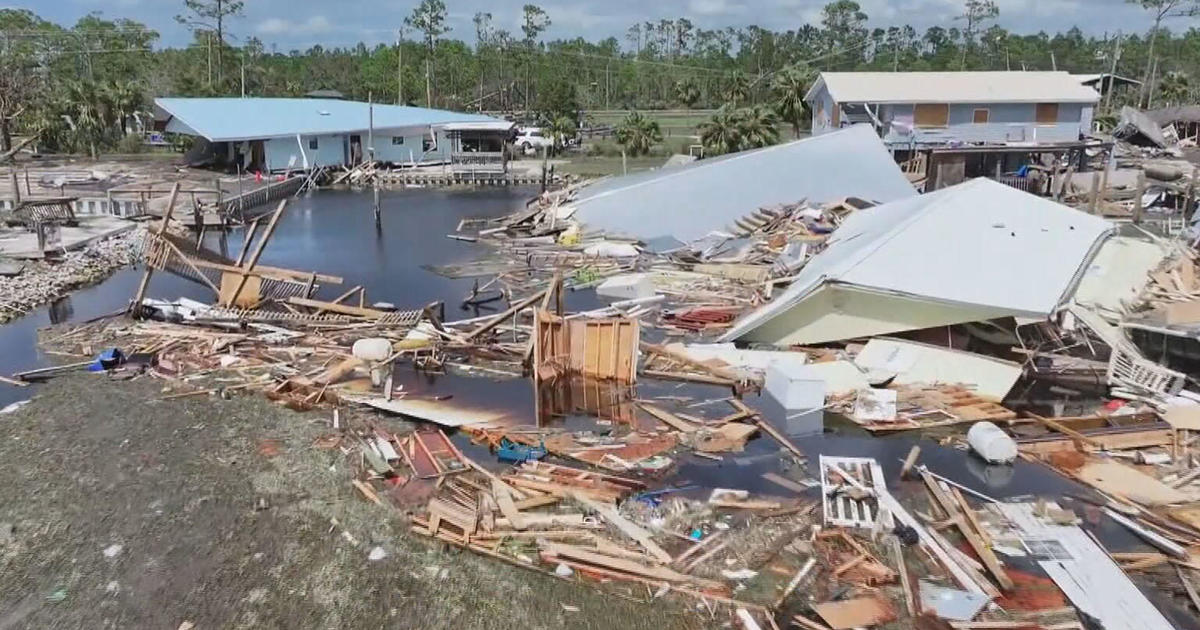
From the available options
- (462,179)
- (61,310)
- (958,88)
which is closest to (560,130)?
(462,179)

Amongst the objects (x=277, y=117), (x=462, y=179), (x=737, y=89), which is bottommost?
(x=462, y=179)

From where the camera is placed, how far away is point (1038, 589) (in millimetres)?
8117

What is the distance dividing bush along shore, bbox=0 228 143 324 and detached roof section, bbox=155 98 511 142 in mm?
18092

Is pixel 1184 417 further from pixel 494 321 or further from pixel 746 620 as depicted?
pixel 494 321

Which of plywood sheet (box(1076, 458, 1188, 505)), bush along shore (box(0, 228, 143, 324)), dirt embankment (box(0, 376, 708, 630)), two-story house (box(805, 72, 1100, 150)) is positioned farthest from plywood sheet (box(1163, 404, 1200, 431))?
two-story house (box(805, 72, 1100, 150))

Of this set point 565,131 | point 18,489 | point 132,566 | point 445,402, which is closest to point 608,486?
point 445,402

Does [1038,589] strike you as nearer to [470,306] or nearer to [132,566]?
[132,566]

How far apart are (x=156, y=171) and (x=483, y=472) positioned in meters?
40.9

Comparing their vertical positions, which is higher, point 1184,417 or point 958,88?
point 958,88

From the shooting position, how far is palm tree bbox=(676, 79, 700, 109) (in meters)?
71.8

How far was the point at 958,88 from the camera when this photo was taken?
128 ft

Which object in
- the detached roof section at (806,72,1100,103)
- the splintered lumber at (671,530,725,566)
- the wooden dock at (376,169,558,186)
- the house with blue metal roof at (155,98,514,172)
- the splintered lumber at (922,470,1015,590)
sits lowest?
the splintered lumber at (671,530,725,566)

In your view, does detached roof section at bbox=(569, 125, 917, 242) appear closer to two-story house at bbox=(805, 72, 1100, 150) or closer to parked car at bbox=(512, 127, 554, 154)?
two-story house at bbox=(805, 72, 1100, 150)

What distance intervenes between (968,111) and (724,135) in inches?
427
